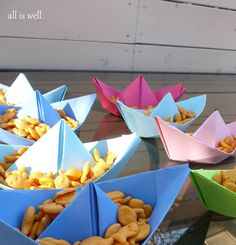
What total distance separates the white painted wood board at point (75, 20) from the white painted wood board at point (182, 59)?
0.10 m

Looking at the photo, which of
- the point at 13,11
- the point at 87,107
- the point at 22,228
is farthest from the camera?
Result: the point at 13,11

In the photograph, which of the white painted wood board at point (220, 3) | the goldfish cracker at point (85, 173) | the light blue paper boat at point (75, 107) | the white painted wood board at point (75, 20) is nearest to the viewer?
the goldfish cracker at point (85, 173)

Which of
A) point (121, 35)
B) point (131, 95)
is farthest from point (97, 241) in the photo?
point (121, 35)

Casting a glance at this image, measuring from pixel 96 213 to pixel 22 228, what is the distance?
0.07 metres

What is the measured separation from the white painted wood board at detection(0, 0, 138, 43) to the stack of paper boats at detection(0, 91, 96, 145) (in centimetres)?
64

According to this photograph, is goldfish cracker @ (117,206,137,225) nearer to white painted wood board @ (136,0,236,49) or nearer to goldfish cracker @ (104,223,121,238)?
goldfish cracker @ (104,223,121,238)

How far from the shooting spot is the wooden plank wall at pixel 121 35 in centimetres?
119

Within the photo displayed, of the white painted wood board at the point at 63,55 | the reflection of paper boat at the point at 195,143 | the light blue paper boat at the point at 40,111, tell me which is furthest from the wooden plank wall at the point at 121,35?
the reflection of paper boat at the point at 195,143

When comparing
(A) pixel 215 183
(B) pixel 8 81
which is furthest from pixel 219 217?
(B) pixel 8 81

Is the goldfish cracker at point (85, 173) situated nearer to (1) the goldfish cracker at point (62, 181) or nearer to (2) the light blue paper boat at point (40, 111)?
(1) the goldfish cracker at point (62, 181)

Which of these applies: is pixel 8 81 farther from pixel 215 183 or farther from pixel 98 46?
pixel 215 183

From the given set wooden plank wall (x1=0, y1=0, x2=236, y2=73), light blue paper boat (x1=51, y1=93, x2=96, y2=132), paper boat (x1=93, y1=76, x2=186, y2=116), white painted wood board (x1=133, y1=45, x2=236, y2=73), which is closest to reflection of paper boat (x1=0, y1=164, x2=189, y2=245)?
light blue paper boat (x1=51, y1=93, x2=96, y2=132)

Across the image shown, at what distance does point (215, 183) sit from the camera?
1.24 feet

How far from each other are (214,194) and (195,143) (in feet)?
0.44
